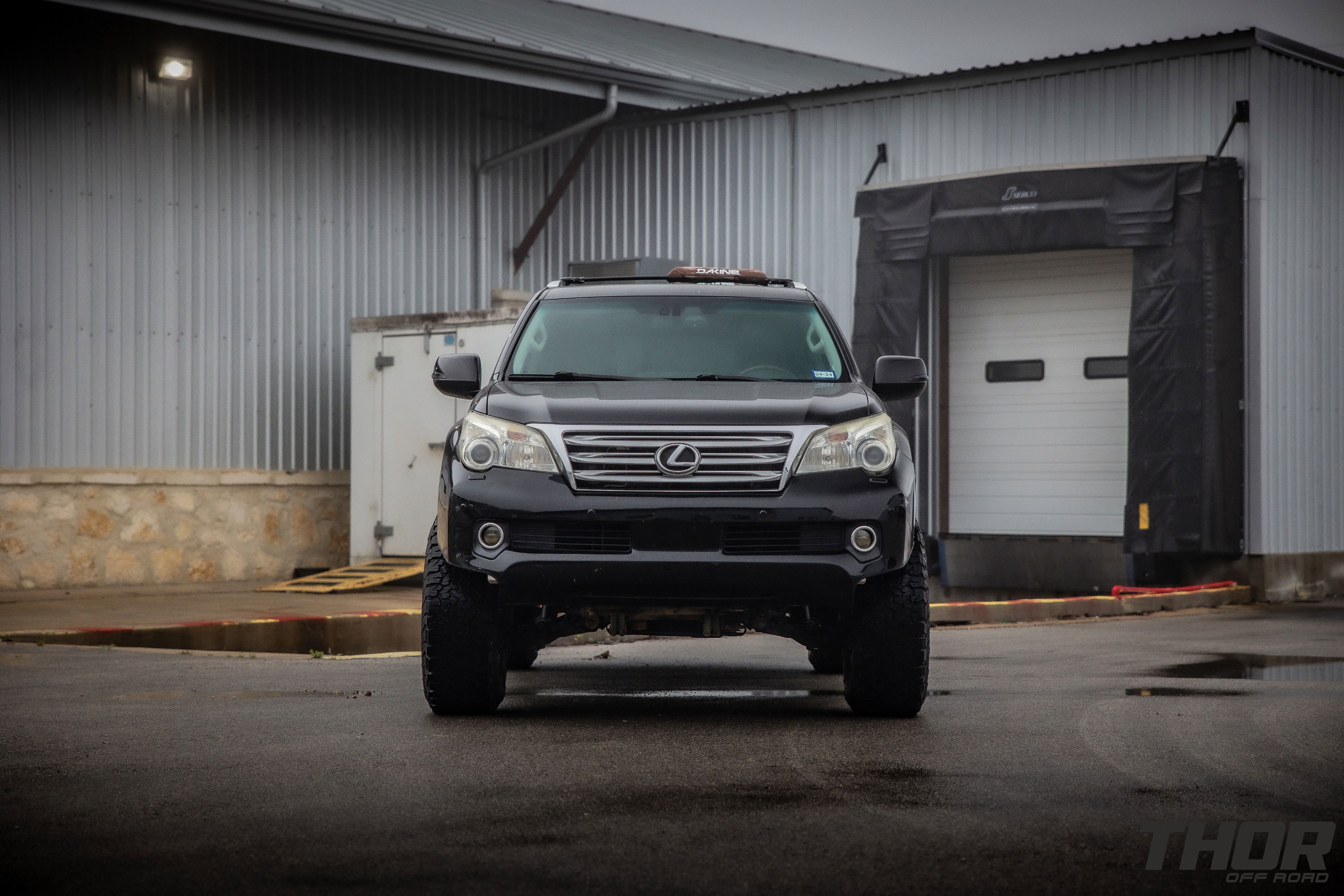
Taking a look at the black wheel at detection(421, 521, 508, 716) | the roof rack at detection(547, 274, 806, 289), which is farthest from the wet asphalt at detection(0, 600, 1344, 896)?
the roof rack at detection(547, 274, 806, 289)

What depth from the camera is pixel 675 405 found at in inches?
285

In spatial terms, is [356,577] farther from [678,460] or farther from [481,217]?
[678,460]

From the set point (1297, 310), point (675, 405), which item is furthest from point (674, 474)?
point (1297, 310)

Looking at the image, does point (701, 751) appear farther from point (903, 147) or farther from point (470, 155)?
point (470, 155)

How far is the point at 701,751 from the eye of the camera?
659 cm

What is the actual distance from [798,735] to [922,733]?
0.56 meters

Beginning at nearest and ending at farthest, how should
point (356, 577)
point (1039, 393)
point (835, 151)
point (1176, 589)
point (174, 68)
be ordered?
point (356, 577)
point (1176, 589)
point (174, 68)
point (1039, 393)
point (835, 151)

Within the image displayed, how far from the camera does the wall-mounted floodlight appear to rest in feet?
58.5

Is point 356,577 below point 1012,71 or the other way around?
below

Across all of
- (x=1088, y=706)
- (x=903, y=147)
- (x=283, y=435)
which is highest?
(x=903, y=147)

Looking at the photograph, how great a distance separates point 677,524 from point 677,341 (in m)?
1.49

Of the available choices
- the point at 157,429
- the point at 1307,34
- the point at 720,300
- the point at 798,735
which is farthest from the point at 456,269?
the point at 798,735

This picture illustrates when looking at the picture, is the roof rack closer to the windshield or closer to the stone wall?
the windshield

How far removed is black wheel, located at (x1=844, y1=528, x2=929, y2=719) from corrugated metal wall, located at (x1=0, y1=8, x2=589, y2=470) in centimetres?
1184
